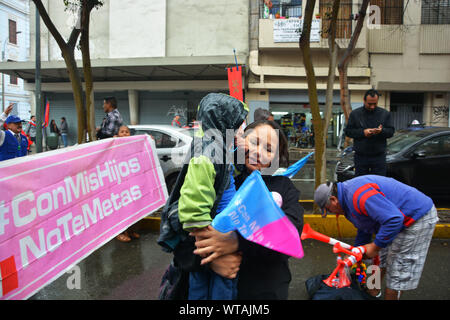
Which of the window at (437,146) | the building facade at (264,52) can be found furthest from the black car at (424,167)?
the building facade at (264,52)

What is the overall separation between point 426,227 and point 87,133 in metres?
5.54

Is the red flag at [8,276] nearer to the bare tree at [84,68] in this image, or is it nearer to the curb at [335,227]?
the curb at [335,227]

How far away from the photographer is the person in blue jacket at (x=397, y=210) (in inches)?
94.7

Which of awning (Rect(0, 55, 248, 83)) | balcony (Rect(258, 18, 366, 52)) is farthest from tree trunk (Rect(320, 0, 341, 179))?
balcony (Rect(258, 18, 366, 52))

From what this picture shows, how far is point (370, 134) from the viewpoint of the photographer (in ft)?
15.1

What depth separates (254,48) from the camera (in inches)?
659

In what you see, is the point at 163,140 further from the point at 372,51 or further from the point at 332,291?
the point at 372,51

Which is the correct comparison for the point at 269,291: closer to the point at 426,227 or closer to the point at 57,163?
the point at 426,227

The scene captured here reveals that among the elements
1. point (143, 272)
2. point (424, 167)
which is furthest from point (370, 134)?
point (143, 272)

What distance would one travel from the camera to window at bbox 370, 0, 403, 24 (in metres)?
16.5

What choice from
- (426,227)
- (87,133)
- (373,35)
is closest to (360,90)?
(373,35)

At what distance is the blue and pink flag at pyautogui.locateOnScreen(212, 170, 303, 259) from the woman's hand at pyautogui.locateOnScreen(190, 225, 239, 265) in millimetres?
132

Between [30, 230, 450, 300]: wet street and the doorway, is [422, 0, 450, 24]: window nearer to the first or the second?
the doorway

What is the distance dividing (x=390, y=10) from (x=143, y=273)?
1807cm
